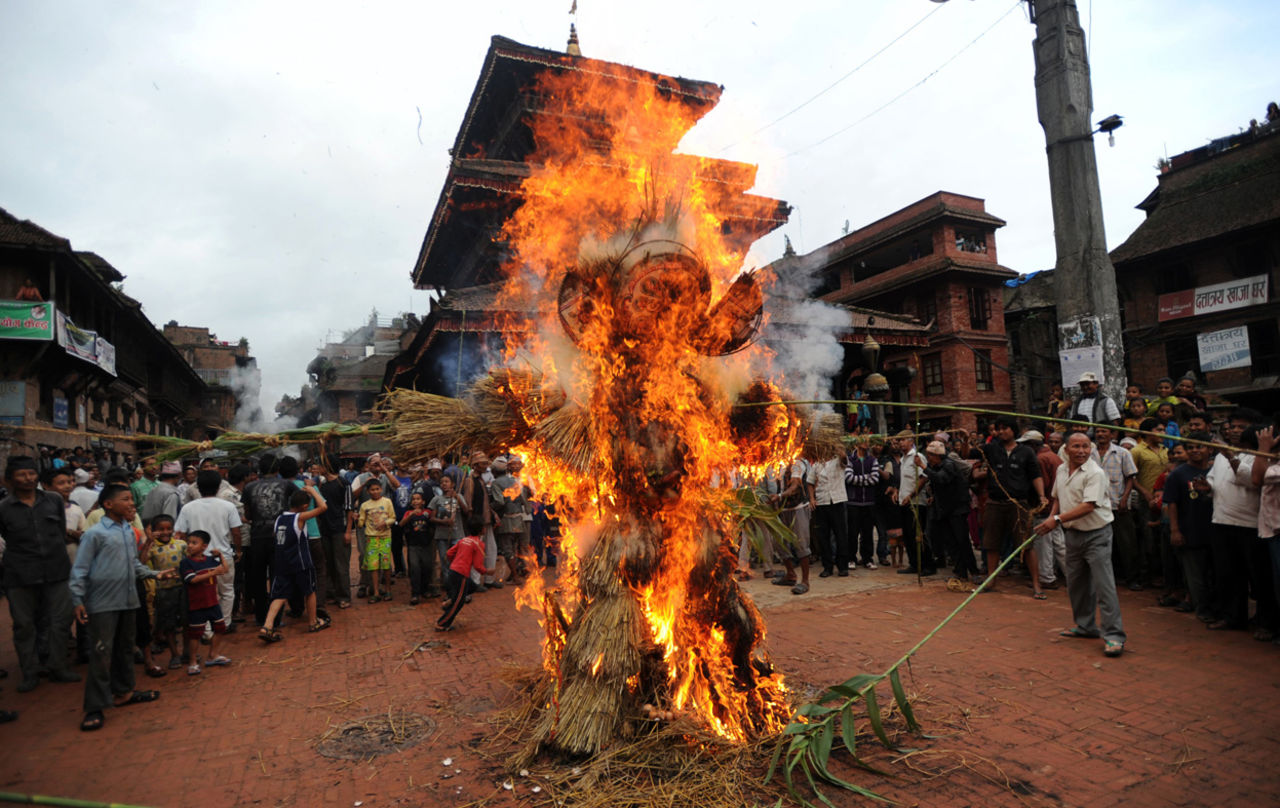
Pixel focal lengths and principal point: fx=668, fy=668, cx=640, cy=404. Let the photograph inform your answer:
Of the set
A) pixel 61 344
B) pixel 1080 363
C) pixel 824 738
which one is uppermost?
pixel 61 344

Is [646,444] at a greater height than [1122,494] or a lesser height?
greater

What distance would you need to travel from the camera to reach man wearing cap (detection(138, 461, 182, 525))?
7.44 metres

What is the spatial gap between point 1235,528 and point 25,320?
2370 centimetres

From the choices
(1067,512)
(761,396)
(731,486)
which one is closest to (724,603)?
(731,486)

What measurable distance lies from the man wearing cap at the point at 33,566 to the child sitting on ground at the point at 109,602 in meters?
0.98

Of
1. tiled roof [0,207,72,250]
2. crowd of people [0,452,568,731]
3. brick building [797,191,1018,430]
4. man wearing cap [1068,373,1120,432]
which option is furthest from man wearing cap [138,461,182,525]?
brick building [797,191,1018,430]

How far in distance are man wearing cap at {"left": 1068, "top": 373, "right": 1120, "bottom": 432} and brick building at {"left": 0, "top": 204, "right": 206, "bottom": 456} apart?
1635 cm

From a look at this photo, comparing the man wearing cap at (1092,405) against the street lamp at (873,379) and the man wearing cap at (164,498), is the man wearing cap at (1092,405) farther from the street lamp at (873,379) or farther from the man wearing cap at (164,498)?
the man wearing cap at (164,498)

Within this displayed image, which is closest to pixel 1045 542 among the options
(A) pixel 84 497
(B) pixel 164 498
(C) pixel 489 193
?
(B) pixel 164 498

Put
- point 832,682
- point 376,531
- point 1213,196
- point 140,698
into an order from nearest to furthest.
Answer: point 832,682, point 140,698, point 376,531, point 1213,196

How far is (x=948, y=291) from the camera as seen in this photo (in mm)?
29047

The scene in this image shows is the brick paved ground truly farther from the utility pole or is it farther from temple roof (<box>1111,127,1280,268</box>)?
temple roof (<box>1111,127,1280,268</box>)

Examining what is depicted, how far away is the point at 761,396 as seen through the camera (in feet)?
14.5

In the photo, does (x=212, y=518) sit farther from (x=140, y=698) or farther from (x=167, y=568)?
(x=140, y=698)
